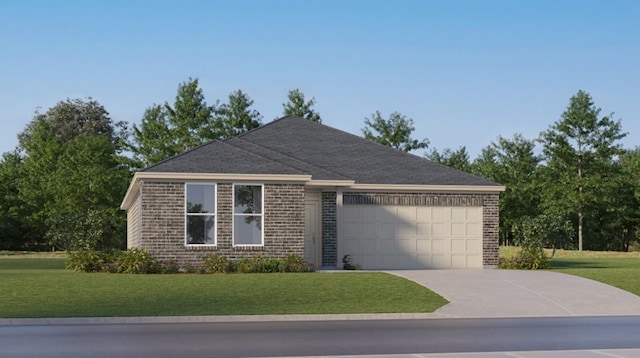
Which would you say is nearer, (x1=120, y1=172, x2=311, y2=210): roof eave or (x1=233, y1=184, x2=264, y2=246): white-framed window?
(x1=120, y1=172, x2=311, y2=210): roof eave

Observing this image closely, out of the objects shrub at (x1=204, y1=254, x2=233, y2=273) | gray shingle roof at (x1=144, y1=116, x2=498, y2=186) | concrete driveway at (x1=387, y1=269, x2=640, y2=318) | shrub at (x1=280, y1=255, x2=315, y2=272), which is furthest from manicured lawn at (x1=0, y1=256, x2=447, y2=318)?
gray shingle roof at (x1=144, y1=116, x2=498, y2=186)

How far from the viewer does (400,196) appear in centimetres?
3212

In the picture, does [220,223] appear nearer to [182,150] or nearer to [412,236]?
[412,236]

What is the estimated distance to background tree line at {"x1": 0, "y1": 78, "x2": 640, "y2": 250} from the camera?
56594 mm

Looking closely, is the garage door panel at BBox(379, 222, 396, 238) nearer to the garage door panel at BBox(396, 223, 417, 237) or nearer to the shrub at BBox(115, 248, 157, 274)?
the garage door panel at BBox(396, 223, 417, 237)

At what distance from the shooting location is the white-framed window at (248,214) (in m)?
29.0

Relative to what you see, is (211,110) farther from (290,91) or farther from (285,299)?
(285,299)

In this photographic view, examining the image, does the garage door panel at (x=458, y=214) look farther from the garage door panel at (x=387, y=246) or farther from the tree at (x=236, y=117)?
the tree at (x=236, y=117)

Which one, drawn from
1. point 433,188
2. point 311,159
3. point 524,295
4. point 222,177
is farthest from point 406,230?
point 524,295

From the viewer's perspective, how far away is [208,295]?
22.1m

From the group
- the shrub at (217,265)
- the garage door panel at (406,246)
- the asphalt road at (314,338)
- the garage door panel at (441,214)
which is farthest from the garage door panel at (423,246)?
the asphalt road at (314,338)

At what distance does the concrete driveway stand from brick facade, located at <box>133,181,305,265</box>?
12.9ft

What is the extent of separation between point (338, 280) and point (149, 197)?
276 inches

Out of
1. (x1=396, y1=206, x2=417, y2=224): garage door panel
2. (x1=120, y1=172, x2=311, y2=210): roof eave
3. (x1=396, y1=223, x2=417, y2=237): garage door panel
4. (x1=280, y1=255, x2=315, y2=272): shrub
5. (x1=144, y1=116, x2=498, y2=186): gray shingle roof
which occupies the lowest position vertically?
(x1=280, y1=255, x2=315, y2=272): shrub
